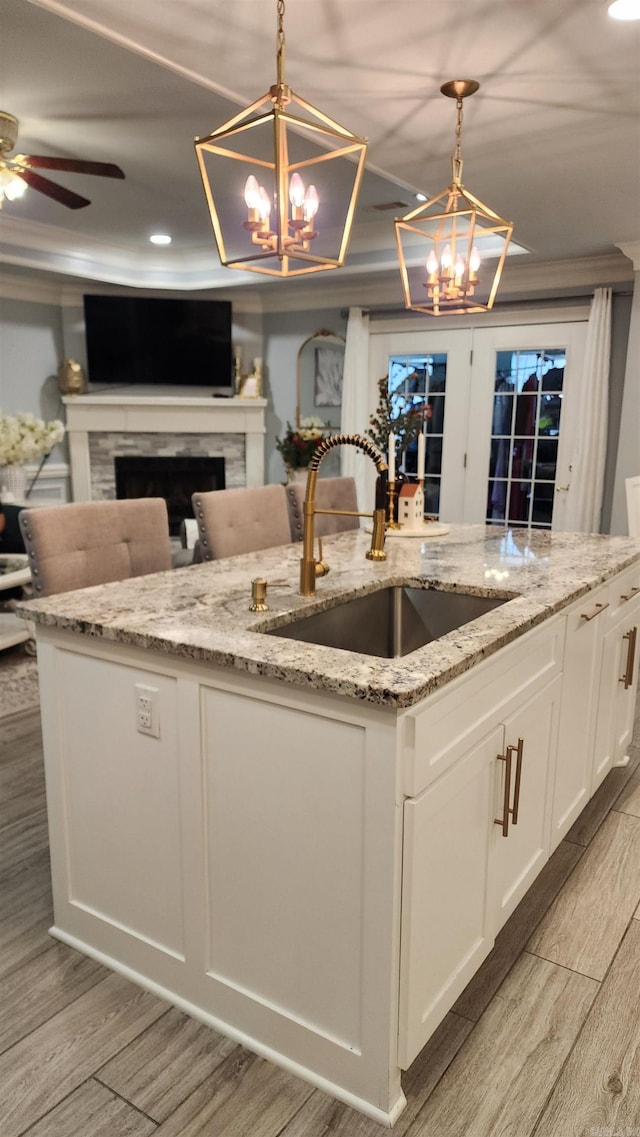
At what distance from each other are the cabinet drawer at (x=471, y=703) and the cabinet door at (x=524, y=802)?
7 centimetres

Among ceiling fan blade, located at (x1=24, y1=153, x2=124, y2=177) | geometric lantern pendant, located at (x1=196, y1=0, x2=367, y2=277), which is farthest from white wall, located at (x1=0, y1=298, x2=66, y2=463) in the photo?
ceiling fan blade, located at (x1=24, y1=153, x2=124, y2=177)

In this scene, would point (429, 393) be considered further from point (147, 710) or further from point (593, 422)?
point (147, 710)

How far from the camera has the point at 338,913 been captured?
1.52m

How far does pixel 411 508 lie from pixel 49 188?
2232mm

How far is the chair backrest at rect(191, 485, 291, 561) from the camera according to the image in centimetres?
298

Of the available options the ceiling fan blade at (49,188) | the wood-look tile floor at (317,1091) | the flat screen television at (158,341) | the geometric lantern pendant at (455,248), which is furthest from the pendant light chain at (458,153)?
the flat screen television at (158,341)

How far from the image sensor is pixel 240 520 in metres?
3.10

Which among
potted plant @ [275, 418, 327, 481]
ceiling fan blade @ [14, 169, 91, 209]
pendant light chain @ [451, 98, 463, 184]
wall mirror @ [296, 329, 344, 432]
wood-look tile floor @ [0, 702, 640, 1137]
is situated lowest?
wood-look tile floor @ [0, 702, 640, 1137]

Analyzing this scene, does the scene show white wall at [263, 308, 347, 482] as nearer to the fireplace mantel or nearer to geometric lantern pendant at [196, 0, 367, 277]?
the fireplace mantel

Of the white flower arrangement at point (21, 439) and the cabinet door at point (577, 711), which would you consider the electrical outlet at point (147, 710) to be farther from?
the white flower arrangement at point (21, 439)

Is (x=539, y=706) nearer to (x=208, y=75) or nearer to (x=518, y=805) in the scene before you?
(x=518, y=805)

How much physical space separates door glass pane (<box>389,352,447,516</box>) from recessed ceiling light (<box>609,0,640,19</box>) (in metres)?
3.90

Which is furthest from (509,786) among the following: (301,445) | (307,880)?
(301,445)

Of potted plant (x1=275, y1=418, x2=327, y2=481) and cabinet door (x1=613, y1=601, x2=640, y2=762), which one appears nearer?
cabinet door (x1=613, y1=601, x2=640, y2=762)
